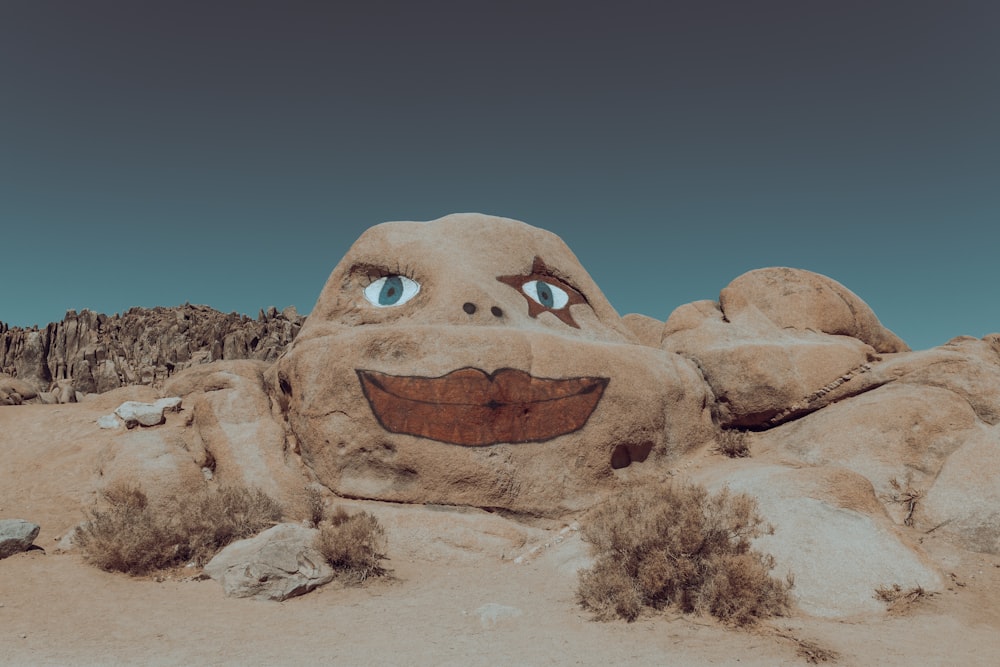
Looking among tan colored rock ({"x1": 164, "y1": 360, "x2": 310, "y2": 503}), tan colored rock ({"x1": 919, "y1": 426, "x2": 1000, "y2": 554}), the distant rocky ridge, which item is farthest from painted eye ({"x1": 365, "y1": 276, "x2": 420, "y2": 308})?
the distant rocky ridge

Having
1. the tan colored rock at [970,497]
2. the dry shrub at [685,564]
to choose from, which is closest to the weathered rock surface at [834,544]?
the dry shrub at [685,564]

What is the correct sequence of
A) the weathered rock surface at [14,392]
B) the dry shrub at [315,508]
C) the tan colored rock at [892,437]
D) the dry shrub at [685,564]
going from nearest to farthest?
the dry shrub at [685,564] < the dry shrub at [315,508] < the tan colored rock at [892,437] < the weathered rock surface at [14,392]

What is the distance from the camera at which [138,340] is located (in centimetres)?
5122

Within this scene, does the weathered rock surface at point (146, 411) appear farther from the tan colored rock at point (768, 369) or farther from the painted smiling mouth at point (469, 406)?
the tan colored rock at point (768, 369)

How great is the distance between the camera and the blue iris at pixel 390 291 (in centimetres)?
1059

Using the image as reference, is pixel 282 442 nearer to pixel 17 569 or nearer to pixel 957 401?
pixel 17 569

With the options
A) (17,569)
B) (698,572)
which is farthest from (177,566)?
(698,572)

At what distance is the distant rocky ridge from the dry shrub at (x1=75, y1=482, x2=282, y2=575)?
35.1 metres

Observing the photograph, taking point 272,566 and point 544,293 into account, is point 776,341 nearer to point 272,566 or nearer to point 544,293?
point 544,293

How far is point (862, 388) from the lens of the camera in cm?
1034

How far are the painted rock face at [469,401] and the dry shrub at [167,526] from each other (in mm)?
1287

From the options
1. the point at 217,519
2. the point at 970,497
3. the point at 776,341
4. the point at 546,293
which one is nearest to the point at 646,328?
the point at 776,341

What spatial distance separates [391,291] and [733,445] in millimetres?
6499

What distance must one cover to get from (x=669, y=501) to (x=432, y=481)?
11.4 ft
